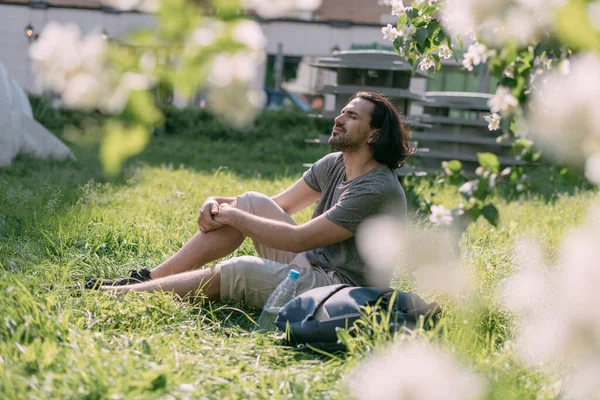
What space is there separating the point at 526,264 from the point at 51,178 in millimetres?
4754

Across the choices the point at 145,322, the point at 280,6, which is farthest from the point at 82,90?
the point at 145,322

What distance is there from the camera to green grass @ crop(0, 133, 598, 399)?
8.20 feet

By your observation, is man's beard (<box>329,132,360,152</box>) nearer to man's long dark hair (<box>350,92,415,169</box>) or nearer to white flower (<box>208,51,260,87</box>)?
man's long dark hair (<box>350,92,415,169</box>)

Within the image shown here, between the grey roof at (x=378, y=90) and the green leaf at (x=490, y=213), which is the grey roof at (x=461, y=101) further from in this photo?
the green leaf at (x=490, y=213)

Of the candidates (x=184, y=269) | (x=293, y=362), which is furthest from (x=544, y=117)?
(x=184, y=269)

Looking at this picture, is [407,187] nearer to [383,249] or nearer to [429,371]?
[383,249]

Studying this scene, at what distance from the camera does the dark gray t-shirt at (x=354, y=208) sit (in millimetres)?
3734

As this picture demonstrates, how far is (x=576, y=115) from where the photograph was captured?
5.31ft

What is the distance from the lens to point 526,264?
452 cm

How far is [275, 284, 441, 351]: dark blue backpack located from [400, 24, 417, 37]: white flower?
1.08m

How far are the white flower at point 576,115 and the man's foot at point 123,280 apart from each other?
240 cm

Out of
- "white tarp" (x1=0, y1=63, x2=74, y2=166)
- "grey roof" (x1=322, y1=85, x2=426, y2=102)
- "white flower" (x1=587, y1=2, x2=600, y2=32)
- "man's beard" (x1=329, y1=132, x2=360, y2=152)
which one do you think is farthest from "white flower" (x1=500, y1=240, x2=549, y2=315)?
"white tarp" (x1=0, y1=63, x2=74, y2=166)

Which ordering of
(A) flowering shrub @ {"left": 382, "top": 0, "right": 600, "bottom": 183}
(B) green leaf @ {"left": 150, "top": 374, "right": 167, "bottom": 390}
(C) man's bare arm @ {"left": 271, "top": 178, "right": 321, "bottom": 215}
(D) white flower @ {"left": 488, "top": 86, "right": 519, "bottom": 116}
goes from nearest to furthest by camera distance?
(A) flowering shrub @ {"left": 382, "top": 0, "right": 600, "bottom": 183} < (D) white flower @ {"left": 488, "top": 86, "right": 519, "bottom": 116} < (B) green leaf @ {"left": 150, "top": 374, "right": 167, "bottom": 390} < (C) man's bare arm @ {"left": 271, "top": 178, "right": 321, "bottom": 215}

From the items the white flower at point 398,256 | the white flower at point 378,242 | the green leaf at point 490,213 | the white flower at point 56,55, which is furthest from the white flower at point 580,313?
the white flower at point 378,242
